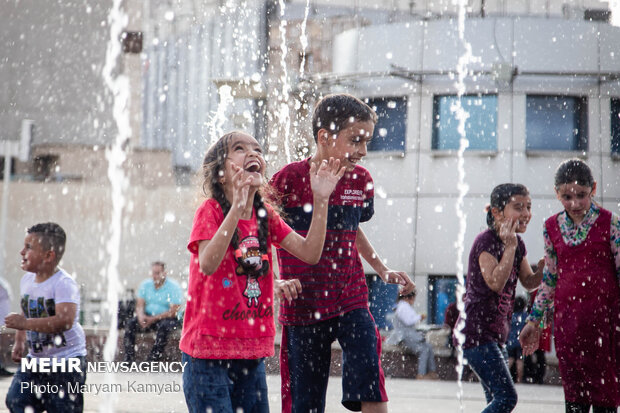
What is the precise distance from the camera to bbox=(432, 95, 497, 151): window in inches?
747

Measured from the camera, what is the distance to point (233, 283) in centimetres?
307

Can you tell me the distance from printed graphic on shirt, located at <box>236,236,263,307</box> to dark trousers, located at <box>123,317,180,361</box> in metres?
8.00

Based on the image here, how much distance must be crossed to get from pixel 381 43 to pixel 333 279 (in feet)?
55.3

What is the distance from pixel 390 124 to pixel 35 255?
1603cm

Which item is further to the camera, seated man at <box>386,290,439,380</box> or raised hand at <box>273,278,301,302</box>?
seated man at <box>386,290,439,380</box>

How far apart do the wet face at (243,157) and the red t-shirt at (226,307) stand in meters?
0.18

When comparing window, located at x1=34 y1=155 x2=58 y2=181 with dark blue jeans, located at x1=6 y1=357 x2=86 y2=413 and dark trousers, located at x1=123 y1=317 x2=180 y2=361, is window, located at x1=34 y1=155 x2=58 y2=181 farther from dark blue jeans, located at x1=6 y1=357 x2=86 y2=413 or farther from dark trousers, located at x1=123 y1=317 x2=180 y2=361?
dark blue jeans, located at x1=6 y1=357 x2=86 y2=413

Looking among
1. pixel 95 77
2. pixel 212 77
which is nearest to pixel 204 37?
pixel 212 77

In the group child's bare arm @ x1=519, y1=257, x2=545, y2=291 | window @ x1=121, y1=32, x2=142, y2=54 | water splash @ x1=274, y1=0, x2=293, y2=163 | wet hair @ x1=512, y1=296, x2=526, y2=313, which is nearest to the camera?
child's bare arm @ x1=519, y1=257, x2=545, y2=291

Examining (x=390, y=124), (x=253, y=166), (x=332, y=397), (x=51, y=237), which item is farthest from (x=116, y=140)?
(x=253, y=166)

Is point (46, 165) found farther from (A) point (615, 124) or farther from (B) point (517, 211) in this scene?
(B) point (517, 211)

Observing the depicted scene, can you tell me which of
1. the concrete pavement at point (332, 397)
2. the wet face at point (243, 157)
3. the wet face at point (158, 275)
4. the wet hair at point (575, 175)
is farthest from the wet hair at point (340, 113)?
the wet face at point (158, 275)

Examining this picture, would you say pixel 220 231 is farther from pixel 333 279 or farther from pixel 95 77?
pixel 95 77


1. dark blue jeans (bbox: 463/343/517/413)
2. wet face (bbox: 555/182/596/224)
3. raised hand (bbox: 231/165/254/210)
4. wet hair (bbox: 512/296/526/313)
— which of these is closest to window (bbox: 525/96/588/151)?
wet hair (bbox: 512/296/526/313)
